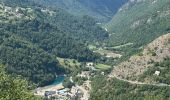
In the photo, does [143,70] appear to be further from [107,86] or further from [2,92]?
[2,92]

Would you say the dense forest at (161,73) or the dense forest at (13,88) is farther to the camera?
the dense forest at (161,73)

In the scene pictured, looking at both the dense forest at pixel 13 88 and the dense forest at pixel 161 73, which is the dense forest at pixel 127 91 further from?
the dense forest at pixel 13 88

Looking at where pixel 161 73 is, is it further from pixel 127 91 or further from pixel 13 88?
pixel 13 88

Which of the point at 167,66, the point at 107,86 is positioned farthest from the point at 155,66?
the point at 107,86

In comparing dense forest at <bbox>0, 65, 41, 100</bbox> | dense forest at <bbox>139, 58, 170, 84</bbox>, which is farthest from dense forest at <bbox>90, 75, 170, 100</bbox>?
dense forest at <bbox>0, 65, 41, 100</bbox>

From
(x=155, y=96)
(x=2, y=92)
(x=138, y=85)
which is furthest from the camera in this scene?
(x=138, y=85)

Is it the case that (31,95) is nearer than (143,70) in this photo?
Yes

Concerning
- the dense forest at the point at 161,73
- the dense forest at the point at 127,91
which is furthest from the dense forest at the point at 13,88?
the dense forest at the point at 161,73

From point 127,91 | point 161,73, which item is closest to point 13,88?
point 127,91

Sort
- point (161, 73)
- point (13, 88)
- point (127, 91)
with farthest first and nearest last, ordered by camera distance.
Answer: point (161, 73) → point (127, 91) → point (13, 88)

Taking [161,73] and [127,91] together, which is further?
[161,73]

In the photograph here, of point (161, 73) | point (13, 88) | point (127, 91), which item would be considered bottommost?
point (127, 91)
